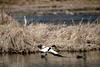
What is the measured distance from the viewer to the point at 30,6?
196ft

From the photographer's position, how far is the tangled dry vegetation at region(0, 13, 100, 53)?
26078 mm

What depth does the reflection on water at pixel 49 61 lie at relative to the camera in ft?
75.1

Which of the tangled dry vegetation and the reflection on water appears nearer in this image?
the reflection on water

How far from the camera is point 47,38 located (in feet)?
88.8

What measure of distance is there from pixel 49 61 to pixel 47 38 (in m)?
3.31

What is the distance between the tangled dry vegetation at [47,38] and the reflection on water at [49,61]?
2.27ft

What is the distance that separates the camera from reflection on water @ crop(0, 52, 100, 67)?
75.1 feet

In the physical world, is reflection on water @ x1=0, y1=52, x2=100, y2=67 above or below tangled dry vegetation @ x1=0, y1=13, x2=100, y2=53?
below

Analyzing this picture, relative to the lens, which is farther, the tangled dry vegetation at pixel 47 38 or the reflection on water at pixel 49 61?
the tangled dry vegetation at pixel 47 38

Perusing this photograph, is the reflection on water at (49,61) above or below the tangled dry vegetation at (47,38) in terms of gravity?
below

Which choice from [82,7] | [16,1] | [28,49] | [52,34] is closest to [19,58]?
[28,49]

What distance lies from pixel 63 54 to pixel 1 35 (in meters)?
2.88

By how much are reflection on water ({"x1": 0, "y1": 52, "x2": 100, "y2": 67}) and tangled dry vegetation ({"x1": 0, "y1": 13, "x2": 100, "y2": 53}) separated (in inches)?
27.3

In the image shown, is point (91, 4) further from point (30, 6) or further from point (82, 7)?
point (30, 6)
